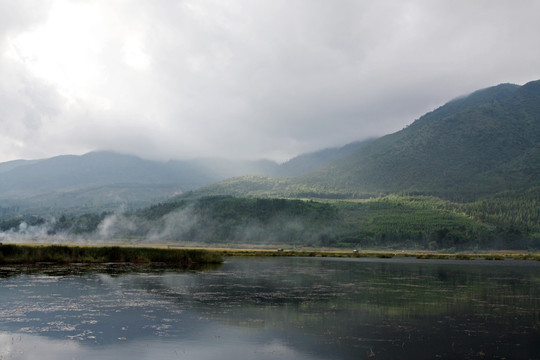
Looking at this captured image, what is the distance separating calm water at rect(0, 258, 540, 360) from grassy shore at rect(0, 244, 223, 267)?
25.1m

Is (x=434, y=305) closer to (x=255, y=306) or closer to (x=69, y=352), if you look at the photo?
(x=255, y=306)

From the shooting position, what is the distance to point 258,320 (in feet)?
107

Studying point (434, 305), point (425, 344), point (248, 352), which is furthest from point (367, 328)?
point (434, 305)

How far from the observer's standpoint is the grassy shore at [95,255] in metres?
77.6

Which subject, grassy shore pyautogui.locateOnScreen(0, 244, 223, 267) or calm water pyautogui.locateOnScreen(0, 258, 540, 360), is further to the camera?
grassy shore pyautogui.locateOnScreen(0, 244, 223, 267)

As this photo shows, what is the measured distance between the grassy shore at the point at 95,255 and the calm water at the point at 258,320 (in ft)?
82.3

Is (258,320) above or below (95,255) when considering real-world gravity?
below

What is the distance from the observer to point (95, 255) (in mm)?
84375

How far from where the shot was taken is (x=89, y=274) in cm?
6084

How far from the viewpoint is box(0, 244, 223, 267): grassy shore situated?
254 feet

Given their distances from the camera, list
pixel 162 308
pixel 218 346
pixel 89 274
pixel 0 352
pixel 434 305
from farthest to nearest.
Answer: pixel 89 274
pixel 434 305
pixel 162 308
pixel 218 346
pixel 0 352

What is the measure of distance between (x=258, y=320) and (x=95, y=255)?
5980 cm

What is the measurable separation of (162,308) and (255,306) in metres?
7.23

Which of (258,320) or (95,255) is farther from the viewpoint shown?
(95,255)
